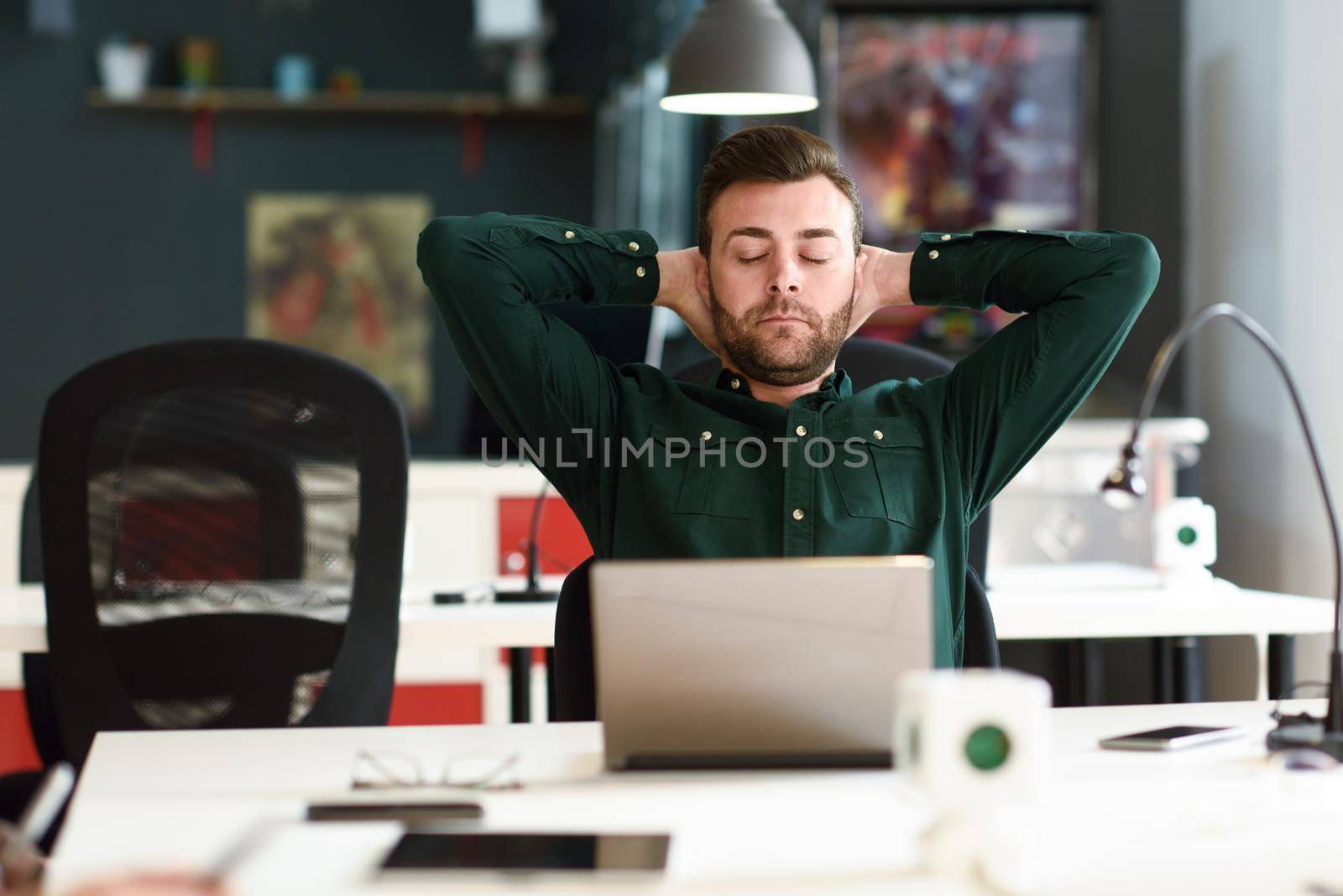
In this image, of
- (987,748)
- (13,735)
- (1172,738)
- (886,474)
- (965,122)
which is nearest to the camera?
(987,748)

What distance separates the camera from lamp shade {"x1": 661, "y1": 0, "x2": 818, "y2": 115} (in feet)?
9.83

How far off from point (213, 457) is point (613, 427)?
0.54 m

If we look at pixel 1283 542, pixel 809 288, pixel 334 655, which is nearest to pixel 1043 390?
pixel 809 288

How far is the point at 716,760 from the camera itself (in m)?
1.30

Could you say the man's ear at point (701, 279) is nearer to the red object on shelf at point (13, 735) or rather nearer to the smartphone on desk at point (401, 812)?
the smartphone on desk at point (401, 812)

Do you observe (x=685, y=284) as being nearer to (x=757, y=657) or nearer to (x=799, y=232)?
(x=799, y=232)

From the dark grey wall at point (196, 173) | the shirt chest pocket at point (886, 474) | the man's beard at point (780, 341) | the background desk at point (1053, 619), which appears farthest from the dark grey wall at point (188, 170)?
the shirt chest pocket at point (886, 474)

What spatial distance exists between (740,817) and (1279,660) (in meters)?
1.61

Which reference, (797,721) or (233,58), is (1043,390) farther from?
(233,58)

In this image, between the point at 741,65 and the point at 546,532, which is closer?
the point at 741,65

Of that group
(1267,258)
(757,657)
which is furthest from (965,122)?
(757,657)

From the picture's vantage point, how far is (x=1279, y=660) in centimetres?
245

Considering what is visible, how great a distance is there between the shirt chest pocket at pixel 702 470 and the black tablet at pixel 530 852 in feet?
2.43

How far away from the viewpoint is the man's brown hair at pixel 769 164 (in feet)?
6.17
